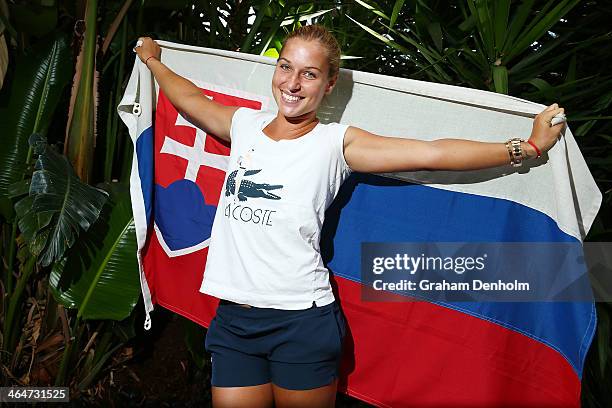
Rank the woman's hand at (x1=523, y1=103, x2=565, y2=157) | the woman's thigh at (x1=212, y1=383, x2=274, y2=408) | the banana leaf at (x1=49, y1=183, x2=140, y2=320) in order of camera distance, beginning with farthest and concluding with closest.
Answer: the banana leaf at (x1=49, y1=183, x2=140, y2=320) < the woman's thigh at (x1=212, y1=383, x2=274, y2=408) < the woman's hand at (x1=523, y1=103, x2=565, y2=157)

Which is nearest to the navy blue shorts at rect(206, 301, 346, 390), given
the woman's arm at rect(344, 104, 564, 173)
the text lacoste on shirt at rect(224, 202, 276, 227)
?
the text lacoste on shirt at rect(224, 202, 276, 227)

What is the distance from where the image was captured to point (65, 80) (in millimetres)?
2537

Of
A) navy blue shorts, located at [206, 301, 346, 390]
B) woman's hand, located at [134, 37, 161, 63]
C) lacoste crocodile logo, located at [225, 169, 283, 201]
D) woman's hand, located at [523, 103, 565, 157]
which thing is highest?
woman's hand, located at [134, 37, 161, 63]

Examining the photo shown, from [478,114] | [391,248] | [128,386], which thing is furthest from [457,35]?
[128,386]

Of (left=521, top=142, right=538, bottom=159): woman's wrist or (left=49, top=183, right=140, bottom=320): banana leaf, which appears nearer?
(left=521, top=142, right=538, bottom=159): woman's wrist

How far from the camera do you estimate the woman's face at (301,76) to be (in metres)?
1.63

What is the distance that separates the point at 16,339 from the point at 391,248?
1672 mm

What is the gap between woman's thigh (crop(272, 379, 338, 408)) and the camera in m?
1.63

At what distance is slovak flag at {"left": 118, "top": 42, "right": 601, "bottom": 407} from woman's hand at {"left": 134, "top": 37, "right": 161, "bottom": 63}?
0.30 ft

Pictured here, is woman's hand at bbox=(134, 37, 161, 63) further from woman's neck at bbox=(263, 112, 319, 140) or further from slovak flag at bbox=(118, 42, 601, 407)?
woman's neck at bbox=(263, 112, 319, 140)

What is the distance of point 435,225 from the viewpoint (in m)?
1.83

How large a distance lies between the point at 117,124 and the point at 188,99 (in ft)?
2.65

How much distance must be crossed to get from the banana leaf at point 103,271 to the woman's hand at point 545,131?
4.41ft

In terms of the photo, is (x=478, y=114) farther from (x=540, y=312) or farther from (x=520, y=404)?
(x=520, y=404)
